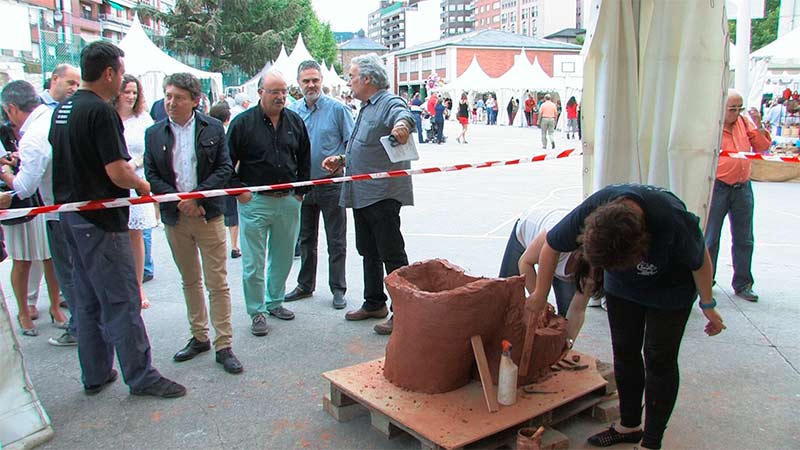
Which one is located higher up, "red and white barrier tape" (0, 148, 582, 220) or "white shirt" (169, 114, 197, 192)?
"white shirt" (169, 114, 197, 192)

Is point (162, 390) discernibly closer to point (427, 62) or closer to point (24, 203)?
point (24, 203)

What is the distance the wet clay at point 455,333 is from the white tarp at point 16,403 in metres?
1.84

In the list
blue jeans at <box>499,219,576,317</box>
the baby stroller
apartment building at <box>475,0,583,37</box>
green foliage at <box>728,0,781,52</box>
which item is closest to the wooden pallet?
blue jeans at <box>499,219,576,317</box>

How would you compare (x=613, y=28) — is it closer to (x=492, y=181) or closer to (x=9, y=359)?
(x=9, y=359)

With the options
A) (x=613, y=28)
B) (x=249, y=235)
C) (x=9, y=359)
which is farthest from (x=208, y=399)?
(x=613, y=28)

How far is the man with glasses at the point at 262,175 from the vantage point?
491cm

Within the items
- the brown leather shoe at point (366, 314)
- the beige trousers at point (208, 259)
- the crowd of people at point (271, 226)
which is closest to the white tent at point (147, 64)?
the crowd of people at point (271, 226)

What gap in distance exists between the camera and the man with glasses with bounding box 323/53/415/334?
492cm

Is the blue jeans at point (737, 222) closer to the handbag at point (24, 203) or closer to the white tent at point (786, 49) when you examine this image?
the handbag at point (24, 203)

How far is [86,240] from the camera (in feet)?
11.9

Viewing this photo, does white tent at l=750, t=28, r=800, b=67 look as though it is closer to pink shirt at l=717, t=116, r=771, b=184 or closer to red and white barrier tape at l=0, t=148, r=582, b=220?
pink shirt at l=717, t=116, r=771, b=184

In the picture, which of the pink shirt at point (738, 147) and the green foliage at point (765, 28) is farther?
the green foliage at point (765, 28)

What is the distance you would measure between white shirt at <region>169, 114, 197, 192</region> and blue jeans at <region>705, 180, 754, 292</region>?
14.1 ft

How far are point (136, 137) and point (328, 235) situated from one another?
1.86 meters
